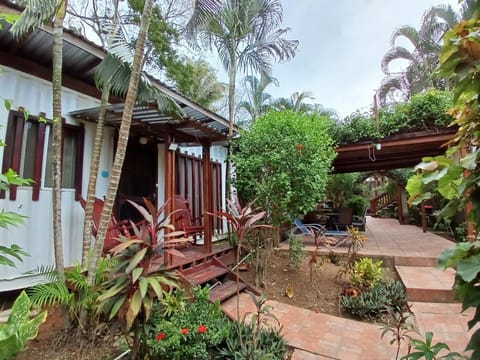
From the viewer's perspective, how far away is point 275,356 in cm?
275

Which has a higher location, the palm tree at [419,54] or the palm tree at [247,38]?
the palm tree at [419,54]

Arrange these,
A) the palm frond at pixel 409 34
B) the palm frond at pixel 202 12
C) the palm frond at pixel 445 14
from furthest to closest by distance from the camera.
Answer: the palm frond at pixel 409 34
the palm frond at pixel 445 14
the palm frond at pixel 202 12

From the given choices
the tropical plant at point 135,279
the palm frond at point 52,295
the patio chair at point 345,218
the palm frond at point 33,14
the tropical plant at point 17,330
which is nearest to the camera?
the tropical plant at point 17,330

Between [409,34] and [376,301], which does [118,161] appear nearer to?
[376,301]

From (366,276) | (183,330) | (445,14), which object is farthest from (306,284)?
(445,14)

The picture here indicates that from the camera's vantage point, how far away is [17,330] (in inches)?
87.3

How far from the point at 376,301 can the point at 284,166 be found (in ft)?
8.17

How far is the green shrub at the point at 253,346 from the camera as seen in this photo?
263 cm

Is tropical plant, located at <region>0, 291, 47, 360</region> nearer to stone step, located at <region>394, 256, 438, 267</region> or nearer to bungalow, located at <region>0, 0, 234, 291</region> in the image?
bungalow, located at <region>0, 0, 234, 291</region>

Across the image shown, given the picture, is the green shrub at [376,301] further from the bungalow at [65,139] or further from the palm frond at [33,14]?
the palm frond at [33,14]

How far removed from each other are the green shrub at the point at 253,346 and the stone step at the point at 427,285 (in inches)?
96.3

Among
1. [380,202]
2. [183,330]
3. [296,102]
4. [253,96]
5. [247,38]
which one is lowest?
[183,330]

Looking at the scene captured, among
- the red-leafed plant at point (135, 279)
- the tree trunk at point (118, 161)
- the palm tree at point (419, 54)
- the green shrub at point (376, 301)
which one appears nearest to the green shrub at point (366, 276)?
the green shrub at point (376, 301)

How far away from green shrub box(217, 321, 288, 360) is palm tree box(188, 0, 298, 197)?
11.6 ft
